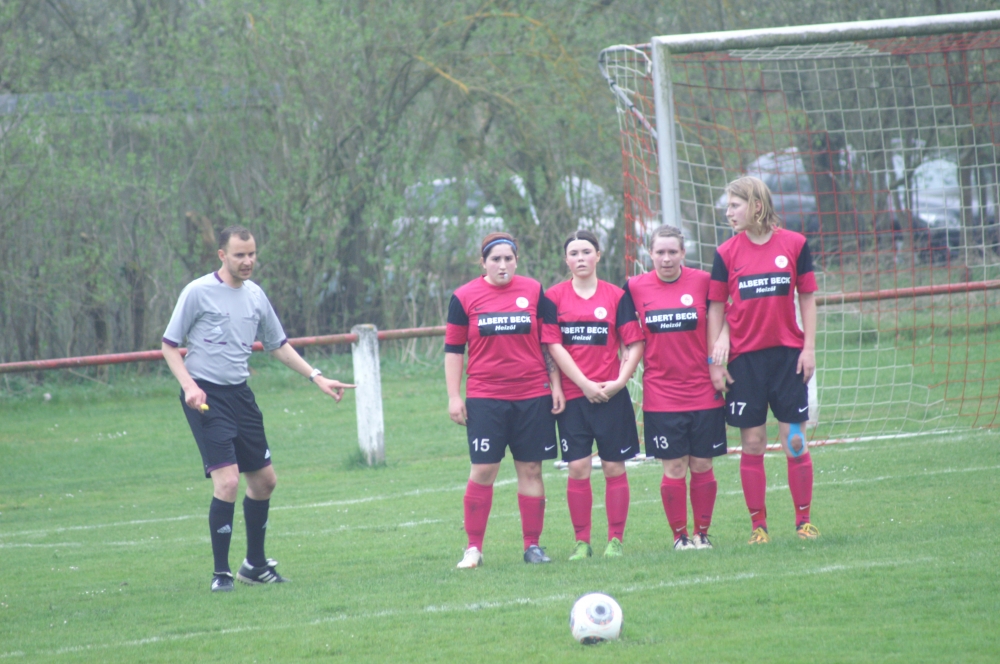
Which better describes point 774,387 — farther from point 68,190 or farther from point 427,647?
point 68,190

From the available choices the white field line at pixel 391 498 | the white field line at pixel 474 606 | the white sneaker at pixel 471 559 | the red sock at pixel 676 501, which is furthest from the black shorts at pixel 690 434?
the white field line at pixel 391 498

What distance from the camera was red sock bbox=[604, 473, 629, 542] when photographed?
6.00 metres

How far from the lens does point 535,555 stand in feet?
19.4

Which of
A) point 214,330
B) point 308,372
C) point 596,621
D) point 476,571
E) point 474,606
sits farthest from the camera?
point 308,372

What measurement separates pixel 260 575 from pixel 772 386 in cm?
299

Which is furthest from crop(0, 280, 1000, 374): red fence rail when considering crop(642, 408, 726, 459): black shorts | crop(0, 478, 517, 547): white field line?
crop(642, 408, 726, 459): black shorts

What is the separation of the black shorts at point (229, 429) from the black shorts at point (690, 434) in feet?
7.06

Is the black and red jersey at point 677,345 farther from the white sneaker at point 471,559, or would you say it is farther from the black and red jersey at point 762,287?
the white sneaker at point 471,559

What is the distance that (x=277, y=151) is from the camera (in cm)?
1661

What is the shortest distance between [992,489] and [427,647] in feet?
14.0

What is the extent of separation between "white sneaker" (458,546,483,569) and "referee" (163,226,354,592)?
1013 mm

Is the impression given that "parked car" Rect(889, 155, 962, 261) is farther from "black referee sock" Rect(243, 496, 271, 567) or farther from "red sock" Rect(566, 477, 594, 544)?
"black referee sock" Rect(243, 496, 271, 567)

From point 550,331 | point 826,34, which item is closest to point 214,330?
point 550,331

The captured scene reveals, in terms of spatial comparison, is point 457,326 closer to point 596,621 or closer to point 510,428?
point 510,428
